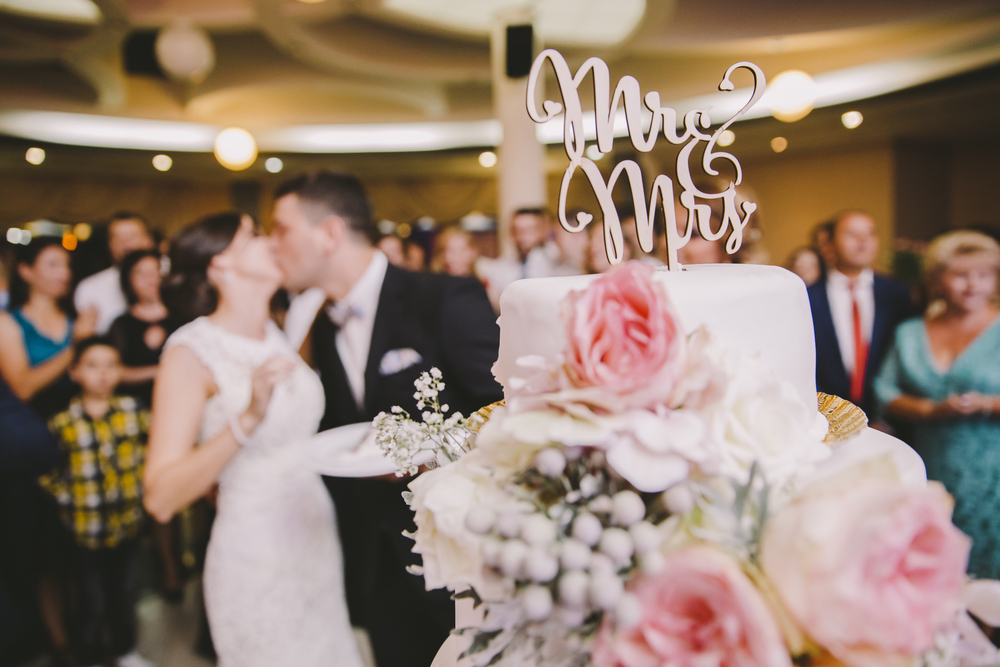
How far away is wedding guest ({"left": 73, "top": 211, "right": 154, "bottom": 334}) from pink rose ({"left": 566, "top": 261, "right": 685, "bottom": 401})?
4.25 metres

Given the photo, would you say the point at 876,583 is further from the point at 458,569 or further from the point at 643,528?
the point at 458,569

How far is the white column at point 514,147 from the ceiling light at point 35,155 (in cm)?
689

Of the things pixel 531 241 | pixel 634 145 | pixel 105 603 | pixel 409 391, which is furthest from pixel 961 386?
pixel 105 603

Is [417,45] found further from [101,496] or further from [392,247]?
[101,496]

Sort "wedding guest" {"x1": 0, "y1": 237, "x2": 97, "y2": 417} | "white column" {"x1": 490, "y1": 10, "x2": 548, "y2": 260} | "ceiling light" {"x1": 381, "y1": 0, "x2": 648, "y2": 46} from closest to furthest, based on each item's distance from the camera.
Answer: "wedding guest" {"x1": 0, "y1": 237, "x2": 97, "y2": 417} < "white column" {"x1": 490, "y1": 10, "x2": 548, "y2": 260} < "ceiling light" {"x1": 381, "y1": 0, "x2": 648, "y2": 46}

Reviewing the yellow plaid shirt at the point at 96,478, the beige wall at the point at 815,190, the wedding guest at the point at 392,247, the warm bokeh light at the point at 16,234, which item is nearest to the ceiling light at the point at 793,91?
the wedding guest at the point at 392,247

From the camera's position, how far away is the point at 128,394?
3.50 metres

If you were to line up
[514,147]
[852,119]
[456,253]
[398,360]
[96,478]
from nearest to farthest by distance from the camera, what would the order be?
[398,360]
[96,478]
[456,253]
[514,147]
[852,119]

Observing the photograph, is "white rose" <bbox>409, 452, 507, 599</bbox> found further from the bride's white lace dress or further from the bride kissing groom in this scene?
the bride's white lace dress

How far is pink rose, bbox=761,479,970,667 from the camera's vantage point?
0.49 metres

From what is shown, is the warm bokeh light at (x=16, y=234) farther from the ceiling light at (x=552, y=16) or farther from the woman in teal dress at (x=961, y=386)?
the woman in teal dress at (x=961, y=386)

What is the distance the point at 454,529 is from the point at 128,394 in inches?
138

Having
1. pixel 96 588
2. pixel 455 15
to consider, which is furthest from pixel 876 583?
pixel 455 15

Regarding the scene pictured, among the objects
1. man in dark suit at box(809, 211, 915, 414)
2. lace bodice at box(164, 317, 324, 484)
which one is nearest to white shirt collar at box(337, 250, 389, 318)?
lace bodice at box(164, 317, 324, 484)
